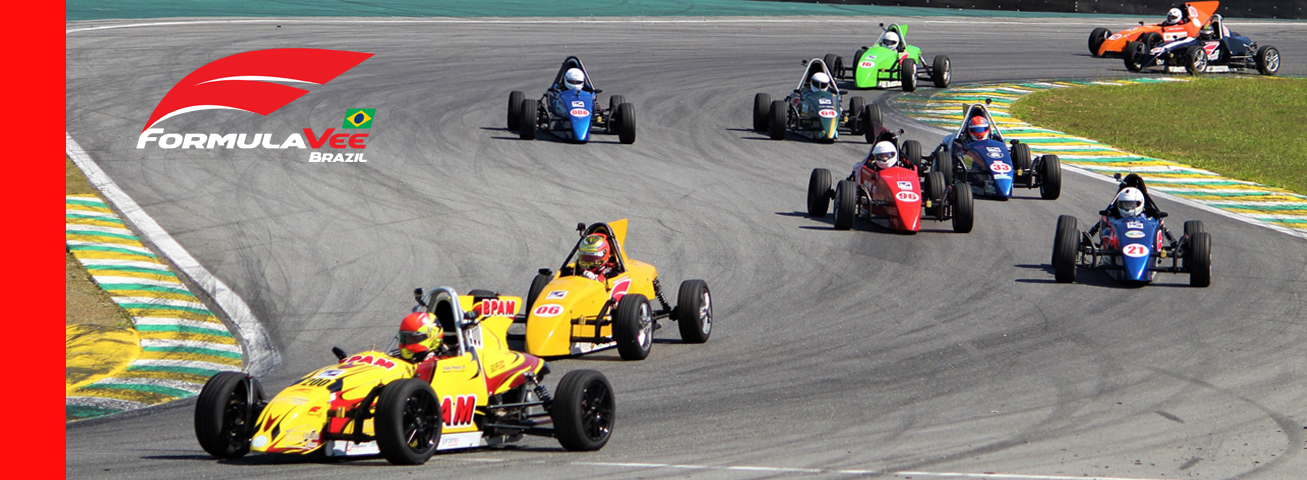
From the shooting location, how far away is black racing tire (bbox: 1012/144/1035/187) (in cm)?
→ 2558

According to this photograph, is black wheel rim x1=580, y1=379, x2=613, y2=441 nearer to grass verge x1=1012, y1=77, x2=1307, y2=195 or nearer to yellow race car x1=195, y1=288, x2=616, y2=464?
yellow race car x1=195, y1=288, x2=616, y2=464

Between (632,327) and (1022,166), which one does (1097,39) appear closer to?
(1022,166)

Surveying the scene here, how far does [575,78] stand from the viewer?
1138 inches

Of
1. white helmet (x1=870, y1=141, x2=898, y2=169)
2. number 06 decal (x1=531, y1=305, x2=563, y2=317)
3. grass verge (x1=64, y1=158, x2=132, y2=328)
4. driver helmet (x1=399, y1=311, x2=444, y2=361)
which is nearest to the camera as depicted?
driver helmet (x1=399, y1=311, x2=444, y2=361)

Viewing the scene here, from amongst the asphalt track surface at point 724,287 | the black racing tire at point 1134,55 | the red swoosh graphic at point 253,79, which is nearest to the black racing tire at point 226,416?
the asphalt track surface at point 724,287

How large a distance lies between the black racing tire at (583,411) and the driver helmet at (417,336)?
1.07 meters

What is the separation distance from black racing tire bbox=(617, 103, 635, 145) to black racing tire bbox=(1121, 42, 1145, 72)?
1938 cm

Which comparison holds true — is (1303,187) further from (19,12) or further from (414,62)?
(19,12)

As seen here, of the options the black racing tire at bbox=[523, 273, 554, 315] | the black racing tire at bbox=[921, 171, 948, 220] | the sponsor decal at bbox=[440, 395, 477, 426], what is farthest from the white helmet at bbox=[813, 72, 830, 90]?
the sponsor decal at bbox=[440, 395, 477, 426]

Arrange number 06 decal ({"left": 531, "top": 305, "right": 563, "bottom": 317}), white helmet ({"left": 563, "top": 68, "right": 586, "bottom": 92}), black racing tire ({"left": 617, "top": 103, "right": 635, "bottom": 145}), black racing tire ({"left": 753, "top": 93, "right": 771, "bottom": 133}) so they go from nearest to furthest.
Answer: number 06 decal ({"left": 531, "top": 305, "right": 563, "bottom": 317}), black racing tire ({"left": 617, "top": 103, "right": 635, "bottom": 145}), white helmet ({"left": 563, "top": 68, "right": 586, "bottom": 92}), black racing tire ({"left": 753, "top": 93, "right": 771, "bottom": 133})

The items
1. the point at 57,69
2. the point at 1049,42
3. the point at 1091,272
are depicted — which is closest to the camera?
the point at 1091,272

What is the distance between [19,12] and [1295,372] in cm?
2235

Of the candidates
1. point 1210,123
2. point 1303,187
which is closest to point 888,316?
point 1303,187

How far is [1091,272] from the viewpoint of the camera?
1994 cm
